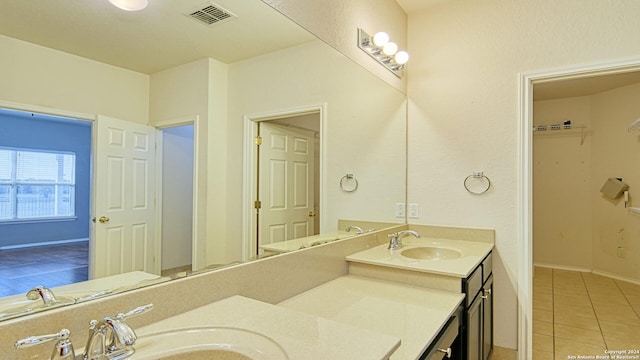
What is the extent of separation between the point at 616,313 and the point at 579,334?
2.62 ft

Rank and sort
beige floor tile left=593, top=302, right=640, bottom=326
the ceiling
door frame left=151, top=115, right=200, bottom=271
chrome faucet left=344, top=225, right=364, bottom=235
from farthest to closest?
the ceiling < beige floor tile left=593, top=302, right=640, bottom=326 < chrome faucet left=344, top=225, right=364, bottom=235 < door frame left=151, top=115, right=200, bottom=271

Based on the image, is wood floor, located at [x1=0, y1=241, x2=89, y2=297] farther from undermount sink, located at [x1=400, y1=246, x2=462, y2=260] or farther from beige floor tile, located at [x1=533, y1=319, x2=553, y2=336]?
beige floor tile, located at [x1=533, y1=319, x2=553, y2=336]

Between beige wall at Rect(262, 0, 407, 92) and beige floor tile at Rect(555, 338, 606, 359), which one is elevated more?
beige wall at Rect(262, 0, 407, 92)

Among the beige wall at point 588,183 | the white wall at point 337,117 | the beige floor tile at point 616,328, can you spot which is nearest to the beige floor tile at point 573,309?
the beige floor tile at point 616,328

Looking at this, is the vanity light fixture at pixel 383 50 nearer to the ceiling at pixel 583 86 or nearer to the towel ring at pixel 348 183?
the towel ring at pixel 348 183

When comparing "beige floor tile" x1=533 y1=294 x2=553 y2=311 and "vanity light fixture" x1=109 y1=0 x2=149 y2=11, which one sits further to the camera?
"beige floor tile" x1=533 y1=294 x2=553 y2=311

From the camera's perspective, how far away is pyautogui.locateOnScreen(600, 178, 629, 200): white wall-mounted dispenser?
167 inches

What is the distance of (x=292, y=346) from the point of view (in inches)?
33.2

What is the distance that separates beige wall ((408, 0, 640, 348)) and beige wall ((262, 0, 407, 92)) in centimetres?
24

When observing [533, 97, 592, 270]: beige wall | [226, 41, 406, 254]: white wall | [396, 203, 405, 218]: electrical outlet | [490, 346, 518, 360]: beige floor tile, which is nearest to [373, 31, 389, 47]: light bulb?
[226, 41, 406, 254]: white wall

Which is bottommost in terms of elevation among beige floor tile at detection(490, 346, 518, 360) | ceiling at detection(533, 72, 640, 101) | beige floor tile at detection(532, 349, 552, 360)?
beige floor tile at detection(532, 349, 552, 360)

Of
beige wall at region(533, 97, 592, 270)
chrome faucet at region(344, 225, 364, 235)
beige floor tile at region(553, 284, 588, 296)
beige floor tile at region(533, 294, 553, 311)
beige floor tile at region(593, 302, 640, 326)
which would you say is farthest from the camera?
beige wall at region(533, 97, 592, 270)

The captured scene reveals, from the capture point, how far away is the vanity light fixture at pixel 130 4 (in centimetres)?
95

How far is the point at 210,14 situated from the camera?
4.03ft
